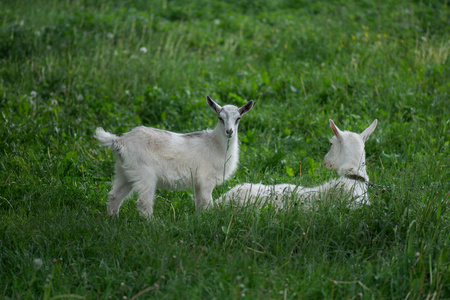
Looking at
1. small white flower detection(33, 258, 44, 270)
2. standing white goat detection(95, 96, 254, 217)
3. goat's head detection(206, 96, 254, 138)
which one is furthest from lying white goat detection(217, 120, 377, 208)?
small white flower detection(33, 258, 44, 270)

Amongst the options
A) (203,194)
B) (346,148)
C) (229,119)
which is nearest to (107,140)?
(203,194)

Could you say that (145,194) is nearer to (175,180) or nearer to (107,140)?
(175,180)

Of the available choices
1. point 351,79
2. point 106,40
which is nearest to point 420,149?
point 351,79

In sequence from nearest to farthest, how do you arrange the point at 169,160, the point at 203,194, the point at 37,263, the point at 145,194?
the point at 37,263
the point at 145,194
the point at 169,160
the point at 203,194

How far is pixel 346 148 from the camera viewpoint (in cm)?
546

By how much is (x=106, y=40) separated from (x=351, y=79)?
493 centimetres

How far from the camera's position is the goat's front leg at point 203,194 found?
530 cm

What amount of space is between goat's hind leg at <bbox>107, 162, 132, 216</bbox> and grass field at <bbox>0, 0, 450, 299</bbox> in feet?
0.40

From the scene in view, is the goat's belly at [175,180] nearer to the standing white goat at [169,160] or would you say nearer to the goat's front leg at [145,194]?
the standing white goat at [169,160]

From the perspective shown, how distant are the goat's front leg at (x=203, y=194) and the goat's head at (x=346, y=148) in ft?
4.67

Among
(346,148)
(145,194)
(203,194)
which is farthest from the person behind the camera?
(346,148)

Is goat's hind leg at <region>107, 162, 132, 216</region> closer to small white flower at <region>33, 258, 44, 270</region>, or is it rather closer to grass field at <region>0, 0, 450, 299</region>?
grass field at <region>0, 0, 450, 299</region>

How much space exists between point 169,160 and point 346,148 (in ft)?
6.32

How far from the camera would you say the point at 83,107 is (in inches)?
307
